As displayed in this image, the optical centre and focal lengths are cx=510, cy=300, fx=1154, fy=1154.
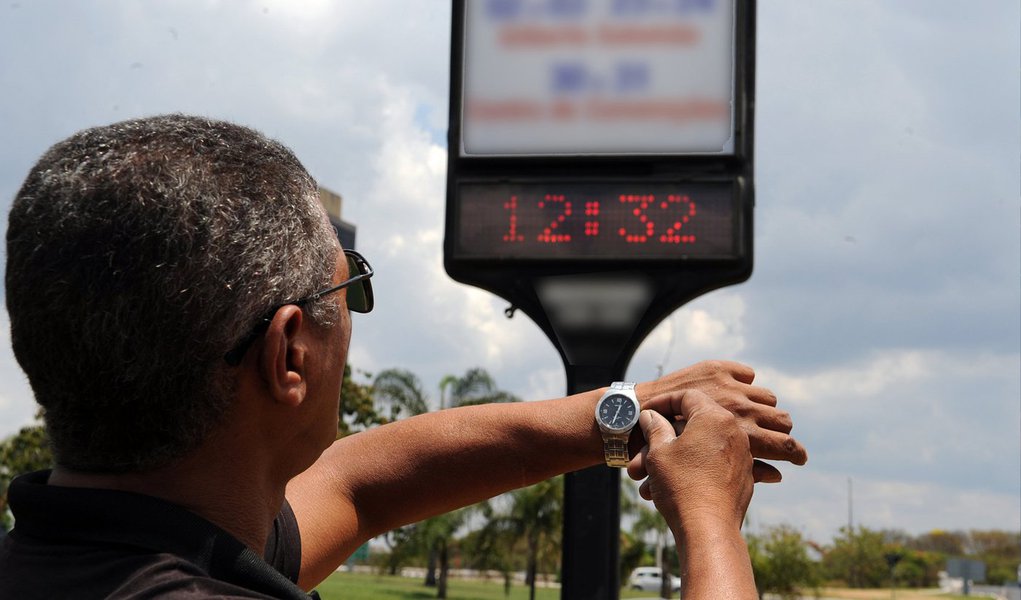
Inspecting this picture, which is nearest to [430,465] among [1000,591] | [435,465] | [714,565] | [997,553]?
[435,465]

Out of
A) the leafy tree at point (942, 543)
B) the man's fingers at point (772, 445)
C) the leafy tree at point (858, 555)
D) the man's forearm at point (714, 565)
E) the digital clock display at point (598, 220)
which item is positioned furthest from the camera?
the leafy tree at point (942, 543)

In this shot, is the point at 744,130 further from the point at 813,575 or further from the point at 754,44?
the point at 813,575

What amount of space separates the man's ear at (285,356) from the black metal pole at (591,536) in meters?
3.08

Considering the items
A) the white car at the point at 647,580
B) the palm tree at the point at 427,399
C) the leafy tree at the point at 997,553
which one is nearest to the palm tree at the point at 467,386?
the palm tree at the point at 427,399

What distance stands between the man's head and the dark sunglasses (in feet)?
0.03

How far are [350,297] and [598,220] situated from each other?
3.17 m

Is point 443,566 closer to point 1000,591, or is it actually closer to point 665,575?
point 665,575

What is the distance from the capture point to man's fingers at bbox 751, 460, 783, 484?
5.62 ft

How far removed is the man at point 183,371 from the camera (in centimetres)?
125

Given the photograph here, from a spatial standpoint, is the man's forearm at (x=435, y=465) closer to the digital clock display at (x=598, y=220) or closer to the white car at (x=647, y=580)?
the digital clock display at (x=598, y=220)

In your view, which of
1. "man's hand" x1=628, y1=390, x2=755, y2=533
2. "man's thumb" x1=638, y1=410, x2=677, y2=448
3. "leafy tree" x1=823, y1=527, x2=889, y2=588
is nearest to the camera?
"man's hand" x1=628, y1=390, x2=755, y2=533

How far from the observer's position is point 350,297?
64.7 inches

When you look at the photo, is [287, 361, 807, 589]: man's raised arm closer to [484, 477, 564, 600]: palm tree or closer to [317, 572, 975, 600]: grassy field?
[317, 572, 975, 600]: grassy field

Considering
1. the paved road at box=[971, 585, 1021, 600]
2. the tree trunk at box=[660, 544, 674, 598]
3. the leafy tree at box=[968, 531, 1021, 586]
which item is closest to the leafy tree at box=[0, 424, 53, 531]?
the tree trunk at box=[660, 544, 674, 598]
